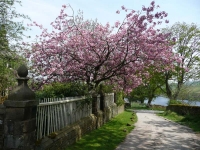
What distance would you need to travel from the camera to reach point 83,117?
1025cm

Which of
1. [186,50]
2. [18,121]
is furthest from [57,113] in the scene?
[186,50]

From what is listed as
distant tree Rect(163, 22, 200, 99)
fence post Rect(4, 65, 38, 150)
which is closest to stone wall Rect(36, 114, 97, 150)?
fence post Rect(4, 65, 38, 150)

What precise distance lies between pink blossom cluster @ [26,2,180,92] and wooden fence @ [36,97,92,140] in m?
2.51

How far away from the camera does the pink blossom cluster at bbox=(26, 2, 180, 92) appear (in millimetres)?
10648

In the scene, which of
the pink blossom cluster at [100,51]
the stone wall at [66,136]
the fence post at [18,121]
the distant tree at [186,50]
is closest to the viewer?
the fence post at [18,121]

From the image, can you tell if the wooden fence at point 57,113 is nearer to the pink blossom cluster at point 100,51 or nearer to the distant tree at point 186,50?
the pink blossom cluster at point 100,51

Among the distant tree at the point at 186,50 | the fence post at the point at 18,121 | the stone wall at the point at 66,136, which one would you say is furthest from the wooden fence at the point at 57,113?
the distant tree at the point at 186,50

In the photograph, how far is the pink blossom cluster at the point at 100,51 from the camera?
10648 millimetres

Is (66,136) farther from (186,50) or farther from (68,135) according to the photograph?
(186,50)

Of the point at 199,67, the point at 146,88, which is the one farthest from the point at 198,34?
the point at 146,88

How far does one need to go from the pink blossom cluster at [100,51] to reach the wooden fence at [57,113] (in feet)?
8.23

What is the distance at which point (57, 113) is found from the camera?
7344mm

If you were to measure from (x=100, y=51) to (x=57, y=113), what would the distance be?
5498mm

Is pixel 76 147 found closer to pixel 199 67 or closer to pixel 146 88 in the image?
pixel 199 67
